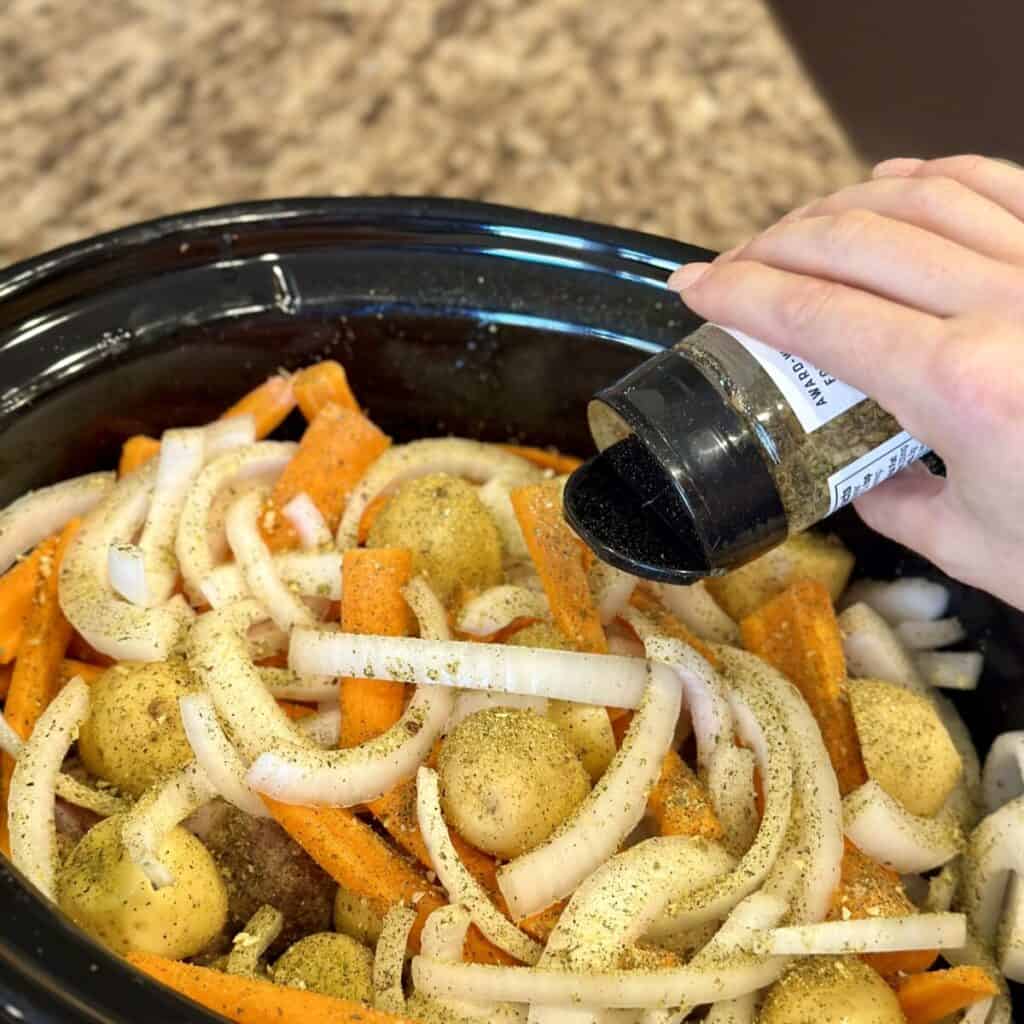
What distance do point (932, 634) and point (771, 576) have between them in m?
0.21

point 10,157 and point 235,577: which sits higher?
point 10,157

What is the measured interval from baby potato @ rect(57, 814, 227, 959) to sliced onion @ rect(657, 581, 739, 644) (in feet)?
1.95

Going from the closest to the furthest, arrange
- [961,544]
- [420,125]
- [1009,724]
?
[961,544] < [1009,724] < [420,125]

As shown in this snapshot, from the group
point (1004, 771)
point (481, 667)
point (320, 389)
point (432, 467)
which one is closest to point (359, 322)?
point (320, 389)

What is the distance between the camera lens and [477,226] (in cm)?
149

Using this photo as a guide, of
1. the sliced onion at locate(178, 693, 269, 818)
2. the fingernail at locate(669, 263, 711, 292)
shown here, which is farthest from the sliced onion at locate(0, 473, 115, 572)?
the fingernail at locate(669, 263, 711, 292)

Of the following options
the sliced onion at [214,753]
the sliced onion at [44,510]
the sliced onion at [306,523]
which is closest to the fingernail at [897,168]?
the sliced onion at [306,523]

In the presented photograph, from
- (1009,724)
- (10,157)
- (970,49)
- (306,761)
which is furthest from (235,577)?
(970,49)

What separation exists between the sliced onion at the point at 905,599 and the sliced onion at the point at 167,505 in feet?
2.72

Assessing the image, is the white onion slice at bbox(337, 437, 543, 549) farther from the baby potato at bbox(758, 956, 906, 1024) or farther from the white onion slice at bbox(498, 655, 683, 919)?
the baby potato at bbox(758, 956, 906, 1024)

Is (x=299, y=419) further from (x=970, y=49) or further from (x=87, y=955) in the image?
(x=970, y=49)

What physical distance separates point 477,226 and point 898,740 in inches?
31.1

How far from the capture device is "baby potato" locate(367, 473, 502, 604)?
1320 mm

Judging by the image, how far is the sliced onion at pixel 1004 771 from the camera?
4.25ft
